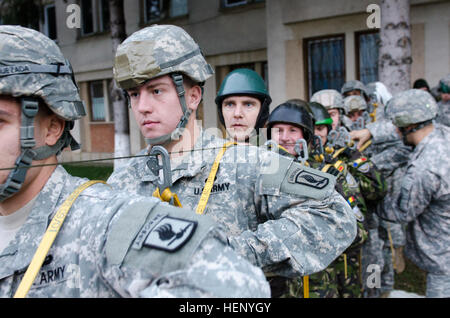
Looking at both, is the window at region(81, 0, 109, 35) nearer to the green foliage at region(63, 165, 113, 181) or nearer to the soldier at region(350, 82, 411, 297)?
the soldier at region(350, 82, 411, 297)

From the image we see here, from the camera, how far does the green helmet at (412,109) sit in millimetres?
4094

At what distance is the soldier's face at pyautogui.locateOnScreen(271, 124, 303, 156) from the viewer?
3508 mm

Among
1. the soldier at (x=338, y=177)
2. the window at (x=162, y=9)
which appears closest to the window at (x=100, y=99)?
the window at (x=162, y=9)

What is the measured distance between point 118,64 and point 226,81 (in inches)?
59.4

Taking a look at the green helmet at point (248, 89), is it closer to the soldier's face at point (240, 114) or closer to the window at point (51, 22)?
the soldier's face at point (240, 114)

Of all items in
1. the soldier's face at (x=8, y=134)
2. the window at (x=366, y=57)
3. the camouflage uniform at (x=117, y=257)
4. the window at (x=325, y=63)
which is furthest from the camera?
the window at (x=325, y=63)

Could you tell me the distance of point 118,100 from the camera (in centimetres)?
978

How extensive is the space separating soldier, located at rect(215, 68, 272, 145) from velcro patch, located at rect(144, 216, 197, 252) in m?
2.05

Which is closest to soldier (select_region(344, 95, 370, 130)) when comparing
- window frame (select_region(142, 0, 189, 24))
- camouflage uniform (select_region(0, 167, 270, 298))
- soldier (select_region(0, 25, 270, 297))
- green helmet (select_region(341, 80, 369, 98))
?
green helmet (select_region(341, 80, 369, 98))

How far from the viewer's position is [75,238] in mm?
1353

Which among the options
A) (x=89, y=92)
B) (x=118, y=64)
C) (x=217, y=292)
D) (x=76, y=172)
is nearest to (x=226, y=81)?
(x=118, y=64)

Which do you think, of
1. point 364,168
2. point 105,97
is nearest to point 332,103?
point 364,168

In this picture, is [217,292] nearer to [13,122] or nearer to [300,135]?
[13,122]
